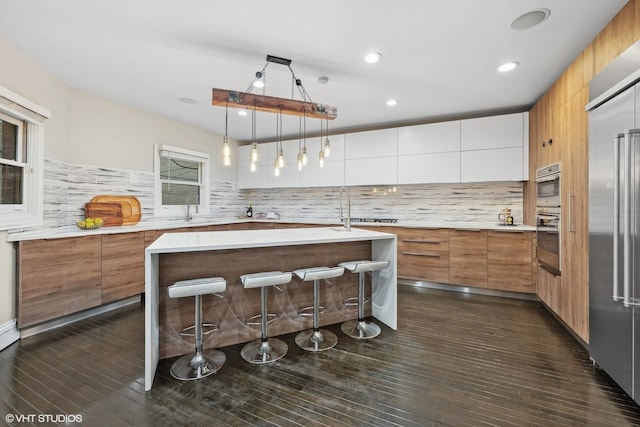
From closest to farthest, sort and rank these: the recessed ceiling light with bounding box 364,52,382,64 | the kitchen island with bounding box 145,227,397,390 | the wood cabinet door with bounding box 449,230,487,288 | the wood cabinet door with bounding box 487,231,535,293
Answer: the kitchen island with bounding box 145,227,397,390
the recessed ceiling light with bounding box 364,52,382,64
the wood cabinet door with bounding box 487,231,535,293
the wood cabinet door with bounding box 449,230,487,288

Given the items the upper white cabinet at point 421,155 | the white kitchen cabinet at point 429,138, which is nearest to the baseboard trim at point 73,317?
the upper white cabinet at point 421,155

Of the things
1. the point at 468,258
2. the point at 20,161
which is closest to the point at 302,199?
the point at 468,258

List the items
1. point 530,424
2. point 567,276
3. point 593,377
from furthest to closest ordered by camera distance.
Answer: point 567,276 < point 593,377 < point 530,424

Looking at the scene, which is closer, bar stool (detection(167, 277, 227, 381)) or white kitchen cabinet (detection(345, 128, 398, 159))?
bar stool (detection(167, 277, 227, 381))

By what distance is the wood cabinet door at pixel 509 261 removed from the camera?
340 centimetres

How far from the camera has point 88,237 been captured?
282 centimetres

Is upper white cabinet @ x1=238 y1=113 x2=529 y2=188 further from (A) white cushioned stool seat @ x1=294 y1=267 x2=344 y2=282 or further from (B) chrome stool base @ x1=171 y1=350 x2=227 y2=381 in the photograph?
(B) chrome stool base @ x1=171 y1=350 x2=227 y2=381

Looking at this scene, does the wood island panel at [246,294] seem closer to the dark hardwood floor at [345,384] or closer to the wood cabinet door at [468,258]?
the dark hardwood floor at [345,384]

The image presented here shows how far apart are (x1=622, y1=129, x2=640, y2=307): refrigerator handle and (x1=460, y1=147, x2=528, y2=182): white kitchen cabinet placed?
2.31 m

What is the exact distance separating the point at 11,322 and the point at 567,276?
15.5ft

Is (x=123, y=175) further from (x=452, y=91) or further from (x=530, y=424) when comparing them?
(x=530, y=424)

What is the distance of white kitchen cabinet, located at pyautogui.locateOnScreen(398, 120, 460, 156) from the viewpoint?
3.99m

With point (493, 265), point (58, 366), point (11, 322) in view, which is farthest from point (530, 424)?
point (11, 322)

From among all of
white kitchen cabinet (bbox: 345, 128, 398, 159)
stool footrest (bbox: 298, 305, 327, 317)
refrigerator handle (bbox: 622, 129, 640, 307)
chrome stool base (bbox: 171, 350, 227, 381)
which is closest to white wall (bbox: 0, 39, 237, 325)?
chrome stool base (bbox: 171, 350, 227, 381)
